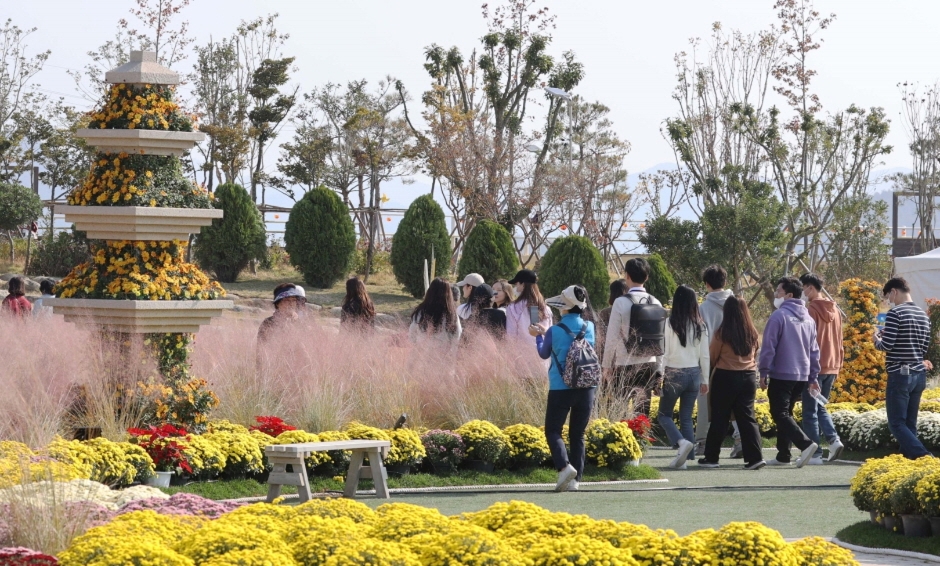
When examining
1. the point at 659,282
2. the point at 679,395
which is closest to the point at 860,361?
the point at 679,395

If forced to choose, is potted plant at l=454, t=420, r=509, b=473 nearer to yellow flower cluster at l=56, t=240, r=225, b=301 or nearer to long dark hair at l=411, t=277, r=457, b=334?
long dark hair at l=411, t=277, r=457, b=334

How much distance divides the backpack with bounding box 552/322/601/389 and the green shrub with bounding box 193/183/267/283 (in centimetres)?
1850

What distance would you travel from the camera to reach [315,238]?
88.7 ft

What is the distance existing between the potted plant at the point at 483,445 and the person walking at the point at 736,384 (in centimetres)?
203

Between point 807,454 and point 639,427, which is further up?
point 639,427

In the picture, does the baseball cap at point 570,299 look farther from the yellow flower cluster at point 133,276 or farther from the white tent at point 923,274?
the white tent at point 923,274

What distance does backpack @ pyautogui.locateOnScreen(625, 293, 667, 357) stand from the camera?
10.4 m

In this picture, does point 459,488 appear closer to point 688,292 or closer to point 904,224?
point 688,292

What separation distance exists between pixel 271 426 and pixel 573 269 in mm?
14028

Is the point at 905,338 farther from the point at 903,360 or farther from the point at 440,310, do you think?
the point at 440,310

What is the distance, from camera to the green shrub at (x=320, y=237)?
2705cm

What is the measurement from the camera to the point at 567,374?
352 inches

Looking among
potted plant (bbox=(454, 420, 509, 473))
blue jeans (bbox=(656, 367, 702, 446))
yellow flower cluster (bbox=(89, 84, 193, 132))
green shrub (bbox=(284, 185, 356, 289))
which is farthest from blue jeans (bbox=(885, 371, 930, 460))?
green shrub (bbox=(284, 185, 356, 289))

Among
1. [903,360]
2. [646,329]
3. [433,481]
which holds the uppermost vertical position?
[646,329]
